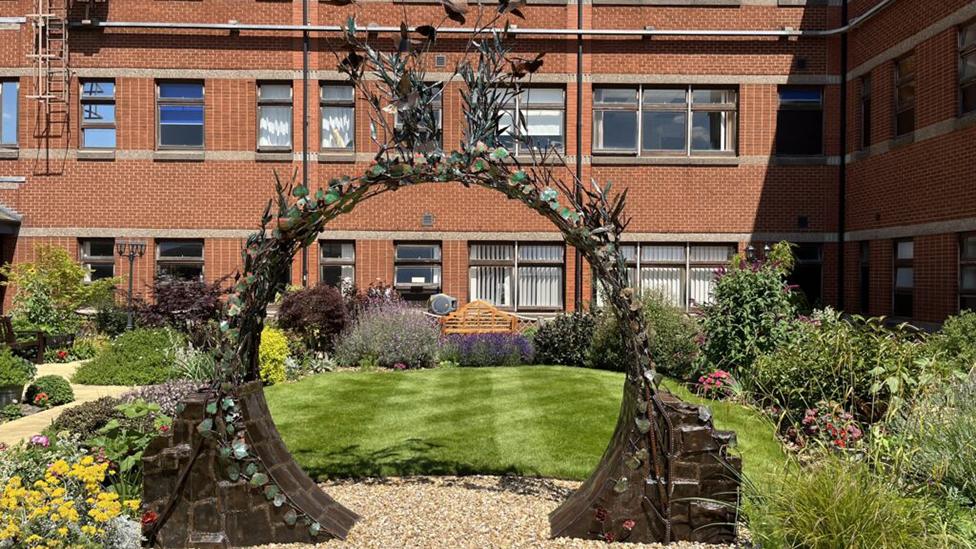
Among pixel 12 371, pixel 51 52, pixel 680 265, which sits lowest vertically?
pixel 12 371

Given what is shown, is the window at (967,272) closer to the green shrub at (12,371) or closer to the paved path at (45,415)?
→ the paved path at (45,415)

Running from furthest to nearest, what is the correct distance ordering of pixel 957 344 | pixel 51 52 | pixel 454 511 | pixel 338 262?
1. pixel 338 262
2. pixel 51 52
3. pixel 957 344
4. pixel 454 511

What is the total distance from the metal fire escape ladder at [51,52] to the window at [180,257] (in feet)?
13.2

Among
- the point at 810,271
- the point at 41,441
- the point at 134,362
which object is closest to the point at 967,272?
the point at 810,271

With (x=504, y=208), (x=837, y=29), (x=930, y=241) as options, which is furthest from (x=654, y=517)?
(x=837, y=29)

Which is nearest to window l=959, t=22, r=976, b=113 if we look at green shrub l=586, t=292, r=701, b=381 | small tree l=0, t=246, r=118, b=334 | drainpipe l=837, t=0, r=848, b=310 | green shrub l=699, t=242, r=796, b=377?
drainpipe l=837, t=0, r=848, b=310

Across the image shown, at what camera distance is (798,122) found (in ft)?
58.3

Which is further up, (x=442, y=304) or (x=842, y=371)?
(x=442, y=304)

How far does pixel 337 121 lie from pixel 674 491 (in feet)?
47.7

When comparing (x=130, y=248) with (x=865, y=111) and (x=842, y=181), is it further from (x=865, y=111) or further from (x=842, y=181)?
(x=865, y=111)

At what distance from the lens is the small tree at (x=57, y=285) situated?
15.9 meters

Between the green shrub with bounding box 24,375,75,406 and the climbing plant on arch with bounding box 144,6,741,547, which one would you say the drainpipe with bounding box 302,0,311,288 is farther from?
the climbing plant on arch with bounding box 144,6,741,547

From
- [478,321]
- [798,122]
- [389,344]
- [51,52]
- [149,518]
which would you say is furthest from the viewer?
[798,122]

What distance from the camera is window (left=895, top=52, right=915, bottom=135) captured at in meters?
14.7
